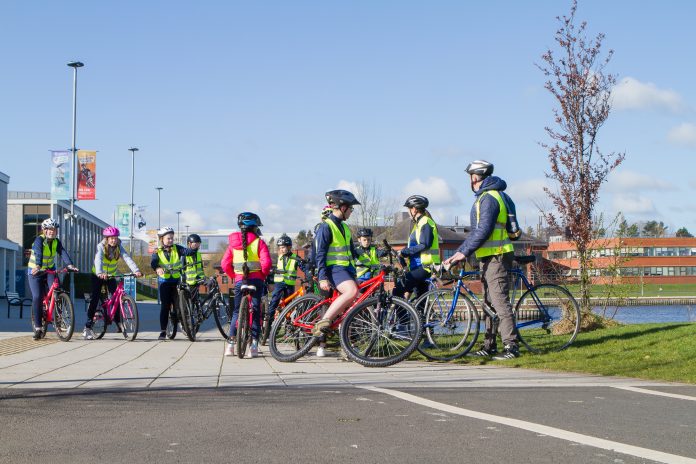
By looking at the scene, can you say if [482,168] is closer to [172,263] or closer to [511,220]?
[511,220]

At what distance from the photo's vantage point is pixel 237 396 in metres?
6.67

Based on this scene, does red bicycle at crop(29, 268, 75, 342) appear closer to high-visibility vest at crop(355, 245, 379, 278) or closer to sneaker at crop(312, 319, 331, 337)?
high-visibility vest at crop(355, 245, 379, 278)

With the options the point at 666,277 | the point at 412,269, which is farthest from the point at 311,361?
the point at 666,277

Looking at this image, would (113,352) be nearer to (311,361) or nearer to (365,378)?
(311,361)

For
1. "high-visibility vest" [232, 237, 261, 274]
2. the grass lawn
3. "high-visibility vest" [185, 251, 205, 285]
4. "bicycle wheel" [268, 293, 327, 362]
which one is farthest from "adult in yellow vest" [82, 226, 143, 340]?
the grass lawn

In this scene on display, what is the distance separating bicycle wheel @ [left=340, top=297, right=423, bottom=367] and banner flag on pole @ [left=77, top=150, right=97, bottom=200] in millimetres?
36165

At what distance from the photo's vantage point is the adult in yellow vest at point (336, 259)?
973 cm

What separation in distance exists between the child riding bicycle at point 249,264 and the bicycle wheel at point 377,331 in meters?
1.78

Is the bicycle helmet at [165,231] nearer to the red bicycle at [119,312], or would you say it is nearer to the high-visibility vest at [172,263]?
the high-visibility vest at [172,263]

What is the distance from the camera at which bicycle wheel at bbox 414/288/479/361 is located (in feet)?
32.3

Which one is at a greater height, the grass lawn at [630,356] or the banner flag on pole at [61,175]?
the banner flag on pole at [61,175]

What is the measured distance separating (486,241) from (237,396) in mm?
4038

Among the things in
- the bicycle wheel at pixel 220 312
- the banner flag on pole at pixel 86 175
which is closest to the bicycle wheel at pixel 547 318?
the bicycle wheel at pixel 220 312

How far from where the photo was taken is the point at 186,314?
14422 millimetres
